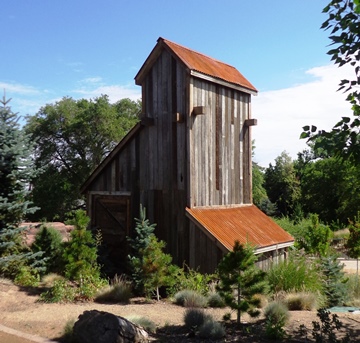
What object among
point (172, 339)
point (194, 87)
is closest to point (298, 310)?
point (172, 339)

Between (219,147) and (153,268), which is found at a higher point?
(219,147)

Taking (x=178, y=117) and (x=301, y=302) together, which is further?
(x=178, y=117)

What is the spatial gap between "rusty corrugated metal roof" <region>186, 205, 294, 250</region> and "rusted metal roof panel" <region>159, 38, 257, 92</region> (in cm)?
399

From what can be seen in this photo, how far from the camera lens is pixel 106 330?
658 cm

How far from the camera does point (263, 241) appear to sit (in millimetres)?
12797

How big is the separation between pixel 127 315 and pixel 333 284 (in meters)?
5.14

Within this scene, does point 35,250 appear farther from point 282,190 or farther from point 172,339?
point 282,190

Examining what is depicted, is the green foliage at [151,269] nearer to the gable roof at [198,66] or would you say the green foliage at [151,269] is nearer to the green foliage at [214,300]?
the green foliage at [214,300]

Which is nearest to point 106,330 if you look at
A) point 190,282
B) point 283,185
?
point 190,282

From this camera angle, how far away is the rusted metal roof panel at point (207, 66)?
13.0 metres

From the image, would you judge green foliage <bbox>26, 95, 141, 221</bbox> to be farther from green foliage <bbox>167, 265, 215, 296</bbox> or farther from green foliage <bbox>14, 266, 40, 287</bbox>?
green foliage <bbox>167, 265, 215, 296</bbox>

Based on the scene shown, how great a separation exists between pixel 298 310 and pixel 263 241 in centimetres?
356

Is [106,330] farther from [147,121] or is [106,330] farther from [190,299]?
[147,121]

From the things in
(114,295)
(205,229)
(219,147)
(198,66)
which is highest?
(198,66)
